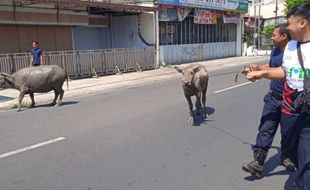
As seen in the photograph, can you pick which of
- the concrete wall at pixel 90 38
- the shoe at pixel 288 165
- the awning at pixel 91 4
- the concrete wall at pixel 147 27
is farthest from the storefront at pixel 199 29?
the shoe at pixel 288 165

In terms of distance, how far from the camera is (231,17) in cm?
3388

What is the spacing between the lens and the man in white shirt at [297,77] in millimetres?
3641

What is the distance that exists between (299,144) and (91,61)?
52.8 ft

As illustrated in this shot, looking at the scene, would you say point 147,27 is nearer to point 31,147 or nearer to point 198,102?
point 198,102

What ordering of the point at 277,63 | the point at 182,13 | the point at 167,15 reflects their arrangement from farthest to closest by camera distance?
the point at 182,13
the point at 167,15
the point at 277,63

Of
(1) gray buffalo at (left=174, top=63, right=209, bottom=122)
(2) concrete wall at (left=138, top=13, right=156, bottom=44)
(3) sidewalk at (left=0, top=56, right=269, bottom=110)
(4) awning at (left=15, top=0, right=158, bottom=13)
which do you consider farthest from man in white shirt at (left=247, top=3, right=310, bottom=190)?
(2) concrete wall at (left=138, top=13, right=156, bottom=44)

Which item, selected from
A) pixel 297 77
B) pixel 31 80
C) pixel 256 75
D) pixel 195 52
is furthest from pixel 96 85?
pixel 195 52

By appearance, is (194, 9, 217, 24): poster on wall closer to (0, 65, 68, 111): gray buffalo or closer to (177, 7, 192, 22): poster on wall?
(177, 7, 192, 22): poster on wall

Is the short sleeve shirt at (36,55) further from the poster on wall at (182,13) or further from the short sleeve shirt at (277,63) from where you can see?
the poster on wall at (182,13)

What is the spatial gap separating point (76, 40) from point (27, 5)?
448 centimetres

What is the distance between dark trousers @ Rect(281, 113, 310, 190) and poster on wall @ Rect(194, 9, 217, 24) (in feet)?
81.7

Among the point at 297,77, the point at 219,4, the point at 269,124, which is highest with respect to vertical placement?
the point at 219,4

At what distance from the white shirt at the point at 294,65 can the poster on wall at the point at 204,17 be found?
25.0 m

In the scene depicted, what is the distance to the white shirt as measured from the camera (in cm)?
363
